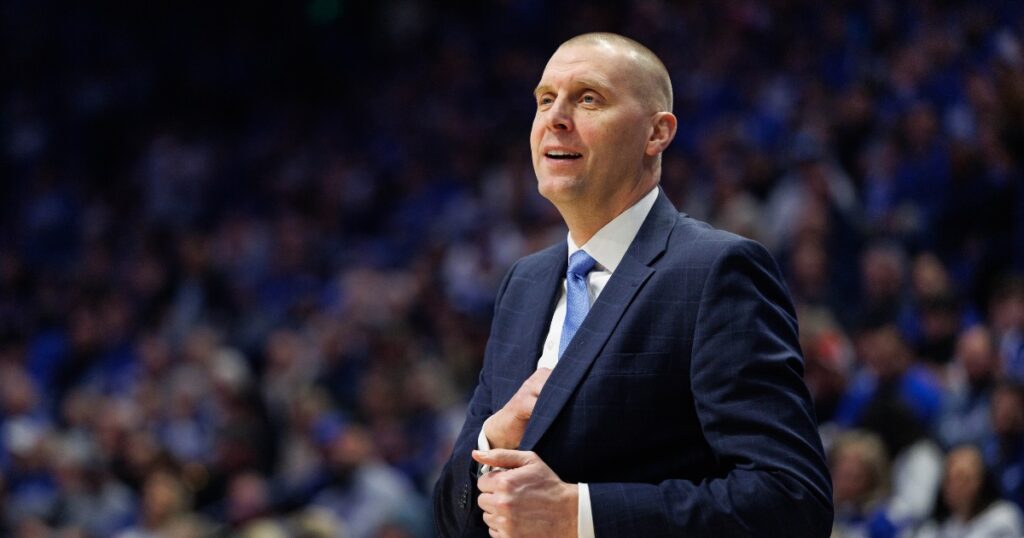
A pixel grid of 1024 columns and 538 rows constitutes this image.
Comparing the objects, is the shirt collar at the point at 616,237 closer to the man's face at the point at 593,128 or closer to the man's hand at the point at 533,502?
the man's face at the point at 593,128

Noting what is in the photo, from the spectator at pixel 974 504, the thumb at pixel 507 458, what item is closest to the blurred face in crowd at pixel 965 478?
the spectator at pixel 974 504

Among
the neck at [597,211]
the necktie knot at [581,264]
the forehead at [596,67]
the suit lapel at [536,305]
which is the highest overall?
the forehead at [596,67]

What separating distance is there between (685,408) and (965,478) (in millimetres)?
2912

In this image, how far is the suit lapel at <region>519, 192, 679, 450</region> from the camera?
6.21 feet

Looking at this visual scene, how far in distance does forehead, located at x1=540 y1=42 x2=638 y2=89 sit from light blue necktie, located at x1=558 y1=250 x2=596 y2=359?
28cm

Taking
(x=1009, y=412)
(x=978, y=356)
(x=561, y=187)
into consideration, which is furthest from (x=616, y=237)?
(x=978, y=356)

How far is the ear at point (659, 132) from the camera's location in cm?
207

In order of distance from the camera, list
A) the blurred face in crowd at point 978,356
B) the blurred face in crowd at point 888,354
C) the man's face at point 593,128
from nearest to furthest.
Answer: the man's face at point 593,128
the blurred face in crowd at point 978,356
the blurred face in crowd at point 888,354

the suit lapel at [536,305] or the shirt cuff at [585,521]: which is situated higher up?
the suit lapel at [536,305]

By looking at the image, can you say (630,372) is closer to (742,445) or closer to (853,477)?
(742,445)

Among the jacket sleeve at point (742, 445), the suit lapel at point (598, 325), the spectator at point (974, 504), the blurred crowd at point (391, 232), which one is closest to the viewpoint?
the jacket sleeve at point (742, 445)

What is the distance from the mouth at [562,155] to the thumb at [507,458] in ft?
1.58

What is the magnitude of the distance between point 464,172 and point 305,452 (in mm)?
3079

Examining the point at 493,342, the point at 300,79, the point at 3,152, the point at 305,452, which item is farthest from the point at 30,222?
the point at 493,342
